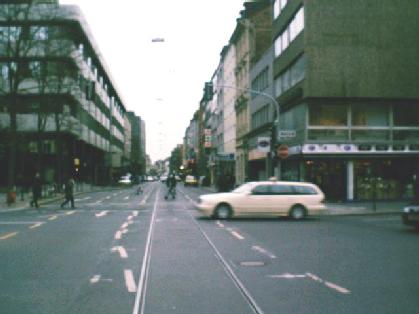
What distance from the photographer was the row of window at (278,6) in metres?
42.8

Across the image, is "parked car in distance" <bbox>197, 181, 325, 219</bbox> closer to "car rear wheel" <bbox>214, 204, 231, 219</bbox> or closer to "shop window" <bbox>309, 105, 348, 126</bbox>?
"car rear wheel" <bbox>214, 204, 231, 219</bbox>

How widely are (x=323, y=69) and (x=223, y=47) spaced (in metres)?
51.2

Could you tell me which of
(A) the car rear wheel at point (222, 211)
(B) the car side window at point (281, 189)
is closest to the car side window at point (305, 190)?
(B) the car side window at point (281, 189)

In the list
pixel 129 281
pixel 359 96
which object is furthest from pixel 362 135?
pixel 129 281

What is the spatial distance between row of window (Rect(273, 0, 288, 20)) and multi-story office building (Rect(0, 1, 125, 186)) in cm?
1434

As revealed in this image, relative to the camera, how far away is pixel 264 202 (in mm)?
23359

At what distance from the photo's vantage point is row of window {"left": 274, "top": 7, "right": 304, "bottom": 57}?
3716cm

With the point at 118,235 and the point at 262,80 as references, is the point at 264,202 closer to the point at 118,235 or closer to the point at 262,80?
the point at 118,235

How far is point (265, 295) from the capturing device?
8.50m

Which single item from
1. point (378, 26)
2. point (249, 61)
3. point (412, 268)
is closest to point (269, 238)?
point (412, 268)

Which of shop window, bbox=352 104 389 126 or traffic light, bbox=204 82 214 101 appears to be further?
shop window, bbox=352 104 389 126

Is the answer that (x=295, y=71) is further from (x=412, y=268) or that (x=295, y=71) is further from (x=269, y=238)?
(x=412, y=268)

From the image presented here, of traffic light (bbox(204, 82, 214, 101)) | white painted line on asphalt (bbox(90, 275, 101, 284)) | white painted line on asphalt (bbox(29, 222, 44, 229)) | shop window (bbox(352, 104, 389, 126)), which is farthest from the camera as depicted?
shop window (bbox(352, 104, 389, 126))

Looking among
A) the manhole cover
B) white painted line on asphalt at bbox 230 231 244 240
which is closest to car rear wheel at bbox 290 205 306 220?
white painted line on asphalt at bbox 230 231 244 240
